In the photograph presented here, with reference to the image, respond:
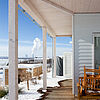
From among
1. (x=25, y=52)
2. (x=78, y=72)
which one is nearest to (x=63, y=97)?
(x=78, y=72)

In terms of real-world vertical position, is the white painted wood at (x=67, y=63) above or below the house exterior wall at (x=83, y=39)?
below

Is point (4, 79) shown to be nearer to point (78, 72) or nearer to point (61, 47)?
point (78, 72)

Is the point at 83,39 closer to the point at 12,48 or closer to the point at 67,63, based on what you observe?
the point at 12,48

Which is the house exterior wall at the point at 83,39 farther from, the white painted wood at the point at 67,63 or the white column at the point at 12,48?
the white painted wood at the point at 67,63

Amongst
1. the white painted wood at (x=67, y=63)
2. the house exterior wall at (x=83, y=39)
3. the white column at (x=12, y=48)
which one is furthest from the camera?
the white painted wood at (x=67, y=63)

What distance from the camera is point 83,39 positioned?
5.21m

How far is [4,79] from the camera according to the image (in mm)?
4293

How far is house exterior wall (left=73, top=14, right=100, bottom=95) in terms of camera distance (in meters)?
5.18

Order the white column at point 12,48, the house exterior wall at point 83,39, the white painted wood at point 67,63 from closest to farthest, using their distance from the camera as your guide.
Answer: the white column at point 12,48 → the house exterior wall at point 83,39 → the white painted wood at point 67,63

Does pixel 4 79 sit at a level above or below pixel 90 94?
above

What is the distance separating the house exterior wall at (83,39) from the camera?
5.18 m

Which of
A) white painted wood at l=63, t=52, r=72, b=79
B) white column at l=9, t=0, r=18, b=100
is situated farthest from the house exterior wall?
white painted wood at l=63, t=52, r=72, b=79

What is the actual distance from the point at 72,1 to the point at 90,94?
2274 mm

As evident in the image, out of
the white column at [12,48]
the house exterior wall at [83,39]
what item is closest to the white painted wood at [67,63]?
the house exterior wall at [83,39]
